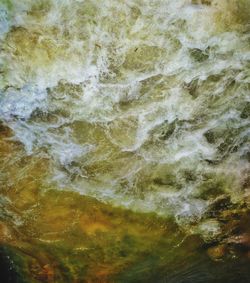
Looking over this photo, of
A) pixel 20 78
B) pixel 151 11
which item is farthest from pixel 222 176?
pixel 20 78

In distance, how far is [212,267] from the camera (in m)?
4.95

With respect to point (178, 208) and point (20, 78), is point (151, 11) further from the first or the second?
point (178, 208)

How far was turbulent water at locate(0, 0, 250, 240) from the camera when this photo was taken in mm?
4262

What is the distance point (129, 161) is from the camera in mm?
4883

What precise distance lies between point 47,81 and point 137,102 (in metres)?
1.18

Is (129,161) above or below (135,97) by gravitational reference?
below

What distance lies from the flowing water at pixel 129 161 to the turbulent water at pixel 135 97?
0.05 feet

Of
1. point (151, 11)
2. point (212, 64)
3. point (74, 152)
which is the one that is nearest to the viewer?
point (151, 11)

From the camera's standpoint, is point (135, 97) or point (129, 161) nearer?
point (135, 97)

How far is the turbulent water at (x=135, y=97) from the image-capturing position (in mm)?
4262

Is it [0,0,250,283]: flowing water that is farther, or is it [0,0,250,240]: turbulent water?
[0,0,250,283]: flowing water

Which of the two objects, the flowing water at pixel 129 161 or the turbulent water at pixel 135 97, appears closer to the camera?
the turbulent water at pixel 135 97

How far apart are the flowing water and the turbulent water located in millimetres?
14

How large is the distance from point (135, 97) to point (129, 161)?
2.81 ft
